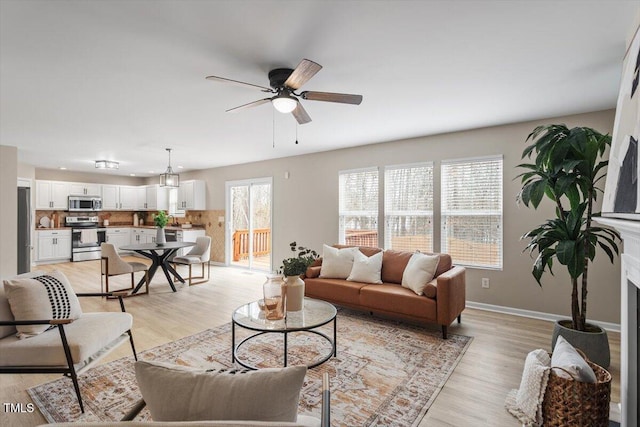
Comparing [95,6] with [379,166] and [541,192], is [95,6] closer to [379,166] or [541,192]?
[541,192]

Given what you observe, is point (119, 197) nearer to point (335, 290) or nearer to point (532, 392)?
point (335, 290)

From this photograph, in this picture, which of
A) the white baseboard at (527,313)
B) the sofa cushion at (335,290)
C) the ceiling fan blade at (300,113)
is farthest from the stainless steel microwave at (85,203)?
the white baseboard at (527,313)

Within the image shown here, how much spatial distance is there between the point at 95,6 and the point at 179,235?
6.78 m

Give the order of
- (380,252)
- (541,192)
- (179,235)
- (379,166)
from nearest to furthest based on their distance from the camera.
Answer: (541,192) → (380,252) → (379,166) → (179,235)

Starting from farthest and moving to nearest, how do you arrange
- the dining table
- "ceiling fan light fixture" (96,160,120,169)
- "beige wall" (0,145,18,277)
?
"ceiling fan light fixture" (96,160,120,169), the dining table, "beige wall" (0,145,18,277)

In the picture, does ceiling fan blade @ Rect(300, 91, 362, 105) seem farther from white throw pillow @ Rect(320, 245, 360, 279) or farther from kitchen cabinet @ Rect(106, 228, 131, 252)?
kitchen cabinet @ Rect(106, 228, 131, 252)

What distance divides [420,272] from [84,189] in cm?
916

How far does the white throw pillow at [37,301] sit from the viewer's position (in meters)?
2.15

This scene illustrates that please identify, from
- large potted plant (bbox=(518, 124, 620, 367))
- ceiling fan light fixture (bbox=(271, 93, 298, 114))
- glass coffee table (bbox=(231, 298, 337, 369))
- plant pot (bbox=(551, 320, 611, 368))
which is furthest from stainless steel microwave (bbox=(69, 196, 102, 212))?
plant pot (bbox=(551, 320, 611, 368))

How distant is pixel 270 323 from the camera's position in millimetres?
2502

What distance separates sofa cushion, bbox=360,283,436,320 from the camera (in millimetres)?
3316

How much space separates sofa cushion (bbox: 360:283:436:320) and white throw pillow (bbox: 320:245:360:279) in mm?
477

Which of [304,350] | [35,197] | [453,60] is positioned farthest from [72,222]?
[453,60]

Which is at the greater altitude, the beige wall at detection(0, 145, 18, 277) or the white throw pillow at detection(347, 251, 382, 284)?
Result: the beige wall at detection(0, 145, 18, 277)
